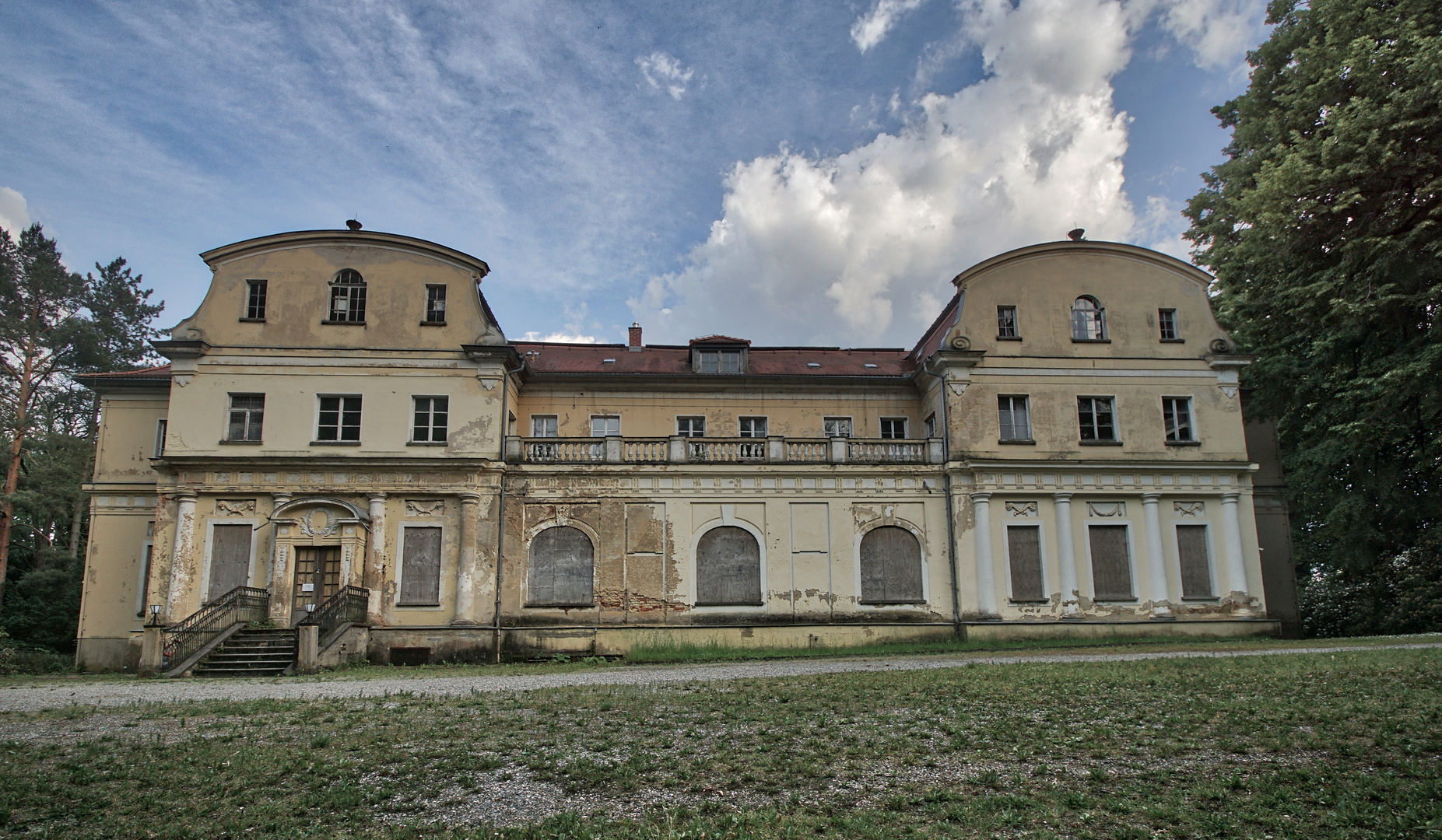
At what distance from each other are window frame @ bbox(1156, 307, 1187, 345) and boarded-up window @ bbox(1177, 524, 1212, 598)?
18.9ft

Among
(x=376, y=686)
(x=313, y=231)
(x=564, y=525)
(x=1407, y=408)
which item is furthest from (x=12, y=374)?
(x=1407, y=408)

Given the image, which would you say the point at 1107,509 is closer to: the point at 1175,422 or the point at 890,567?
the point at 1175,422

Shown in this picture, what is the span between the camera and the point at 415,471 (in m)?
24.7

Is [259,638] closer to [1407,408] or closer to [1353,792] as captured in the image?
[1353,792]

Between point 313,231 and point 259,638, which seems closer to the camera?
point 259,638

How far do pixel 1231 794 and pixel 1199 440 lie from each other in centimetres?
2121

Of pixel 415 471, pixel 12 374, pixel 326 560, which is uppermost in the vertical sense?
pixel 12 374

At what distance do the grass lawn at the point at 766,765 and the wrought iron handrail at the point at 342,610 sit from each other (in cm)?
821

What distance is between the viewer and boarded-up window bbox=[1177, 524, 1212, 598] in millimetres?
25797

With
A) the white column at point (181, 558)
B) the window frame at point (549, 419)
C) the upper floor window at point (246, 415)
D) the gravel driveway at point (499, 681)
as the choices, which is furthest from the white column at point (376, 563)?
the window frame at point (549, 419)

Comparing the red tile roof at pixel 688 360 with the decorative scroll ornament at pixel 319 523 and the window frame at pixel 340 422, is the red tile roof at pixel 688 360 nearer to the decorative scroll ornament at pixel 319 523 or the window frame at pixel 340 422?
the window frame at pixel 340 422

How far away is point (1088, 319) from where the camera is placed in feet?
90.0

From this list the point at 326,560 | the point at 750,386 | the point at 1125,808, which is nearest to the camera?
the point at 1125,808

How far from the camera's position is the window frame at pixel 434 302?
85.0 feet
